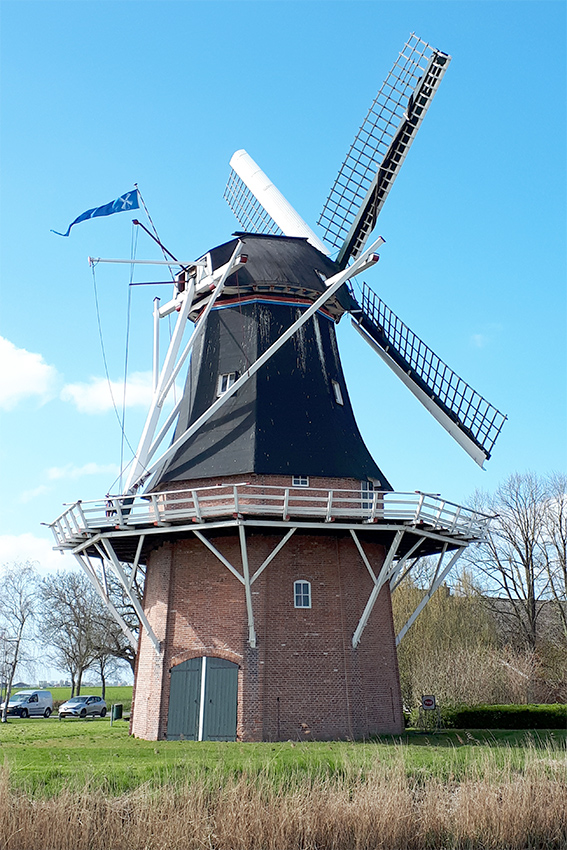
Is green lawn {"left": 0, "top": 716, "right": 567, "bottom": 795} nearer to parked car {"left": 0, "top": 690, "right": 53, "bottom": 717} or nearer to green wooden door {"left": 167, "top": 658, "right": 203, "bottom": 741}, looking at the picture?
green wooden door {"left": 167, "top": 658, "right": 203, "bottom": 741}

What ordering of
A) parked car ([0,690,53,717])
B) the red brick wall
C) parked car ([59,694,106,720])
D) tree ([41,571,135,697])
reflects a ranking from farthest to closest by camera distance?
tree ([41,571,135,697]) < parked car ([0,690,53,717]) < parked car ([59,694,106,720]) < the red brick wall

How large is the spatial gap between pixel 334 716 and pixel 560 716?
8.81 metres

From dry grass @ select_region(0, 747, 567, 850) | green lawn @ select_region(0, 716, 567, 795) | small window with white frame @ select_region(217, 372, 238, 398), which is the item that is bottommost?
dry grass @ select_region(0, 747, 567, 850)

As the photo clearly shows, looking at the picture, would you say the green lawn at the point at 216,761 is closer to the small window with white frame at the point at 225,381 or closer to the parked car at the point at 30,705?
the small window with white frame at the point at 225,381

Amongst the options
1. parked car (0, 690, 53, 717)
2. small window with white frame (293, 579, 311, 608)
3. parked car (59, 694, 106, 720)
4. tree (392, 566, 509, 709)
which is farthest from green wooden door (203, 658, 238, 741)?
parked car (0, 690, 53, 717)

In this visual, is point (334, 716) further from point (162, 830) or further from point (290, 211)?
point (290, 211)

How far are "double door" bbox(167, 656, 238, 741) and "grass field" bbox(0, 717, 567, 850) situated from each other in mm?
3613

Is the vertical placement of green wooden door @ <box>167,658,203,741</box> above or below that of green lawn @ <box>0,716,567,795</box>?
above

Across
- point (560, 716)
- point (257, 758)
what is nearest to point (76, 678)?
point (560, 716)

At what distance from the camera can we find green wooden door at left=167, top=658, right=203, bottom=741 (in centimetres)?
1560

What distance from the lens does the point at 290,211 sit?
73.4ft

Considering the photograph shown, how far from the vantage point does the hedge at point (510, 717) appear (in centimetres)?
2095

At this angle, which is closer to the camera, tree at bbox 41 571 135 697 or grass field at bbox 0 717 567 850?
A: grass field at bbox 0 717 567 850

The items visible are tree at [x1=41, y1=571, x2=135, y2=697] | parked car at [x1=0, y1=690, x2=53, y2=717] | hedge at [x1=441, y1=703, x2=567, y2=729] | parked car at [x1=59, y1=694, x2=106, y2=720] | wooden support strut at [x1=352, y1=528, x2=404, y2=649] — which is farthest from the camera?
tree at [x1=41, y1=571, x2=135, y2=697]
